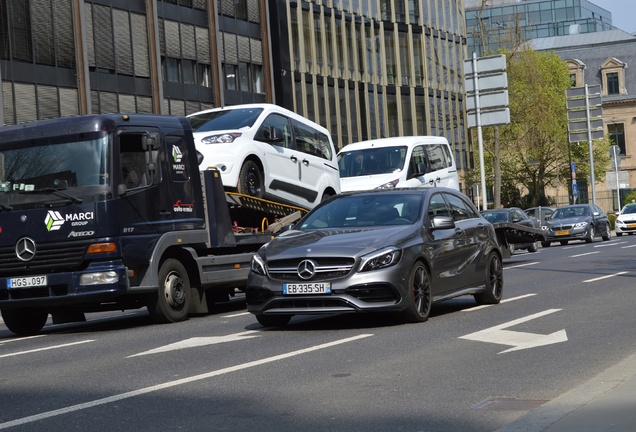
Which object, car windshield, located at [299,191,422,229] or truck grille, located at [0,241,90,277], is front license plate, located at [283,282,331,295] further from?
truck grille, located at [0,241,90,277]

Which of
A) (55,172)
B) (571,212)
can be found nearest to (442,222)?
(55,172)

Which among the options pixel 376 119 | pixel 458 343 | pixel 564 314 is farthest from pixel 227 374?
pixel 376 119

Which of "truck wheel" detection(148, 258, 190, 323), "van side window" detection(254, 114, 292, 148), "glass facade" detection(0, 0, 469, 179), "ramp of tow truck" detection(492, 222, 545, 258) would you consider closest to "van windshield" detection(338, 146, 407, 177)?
"ramp of tow truck" detection(492, 222, 545, 258)

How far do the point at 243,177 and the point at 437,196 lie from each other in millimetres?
3764

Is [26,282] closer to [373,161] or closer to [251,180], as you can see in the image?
[251,180]

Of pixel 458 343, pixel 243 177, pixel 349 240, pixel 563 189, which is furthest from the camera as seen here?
pixel 563 189

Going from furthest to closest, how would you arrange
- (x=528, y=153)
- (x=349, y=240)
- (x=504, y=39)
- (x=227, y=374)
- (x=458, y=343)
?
(x=528, y=153) → (x=504, y=39) → (x=349, y=240) → (x=458, y=343) → (x=227, y=374)

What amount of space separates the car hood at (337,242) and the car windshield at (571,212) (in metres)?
33.5

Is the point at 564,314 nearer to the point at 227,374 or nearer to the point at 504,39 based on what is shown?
the point at 227,374

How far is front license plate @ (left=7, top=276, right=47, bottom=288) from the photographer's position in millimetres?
14734

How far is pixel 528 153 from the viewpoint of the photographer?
8225 centimetres

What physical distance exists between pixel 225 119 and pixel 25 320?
175 inches

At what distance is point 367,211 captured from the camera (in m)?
14.6

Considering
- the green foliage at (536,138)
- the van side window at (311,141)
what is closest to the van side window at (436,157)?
the van side window at (311,141)
